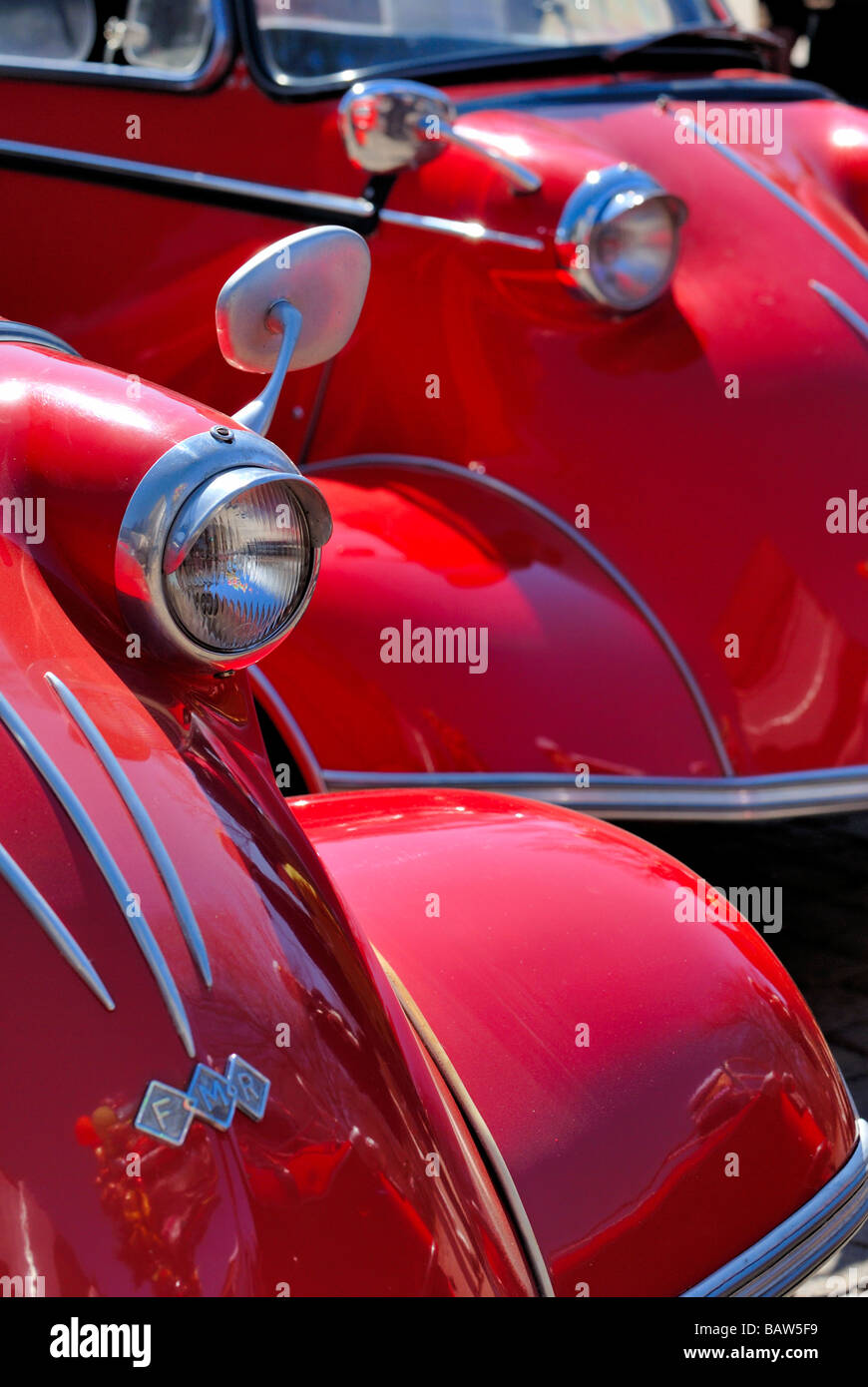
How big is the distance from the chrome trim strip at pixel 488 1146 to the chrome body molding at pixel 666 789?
118 cm

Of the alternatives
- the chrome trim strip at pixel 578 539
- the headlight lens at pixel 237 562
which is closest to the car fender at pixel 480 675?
the chrome trim strip at pixel 578 539

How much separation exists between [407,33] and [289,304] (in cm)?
224

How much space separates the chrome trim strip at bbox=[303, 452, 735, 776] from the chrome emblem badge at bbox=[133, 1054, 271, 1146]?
179 cm

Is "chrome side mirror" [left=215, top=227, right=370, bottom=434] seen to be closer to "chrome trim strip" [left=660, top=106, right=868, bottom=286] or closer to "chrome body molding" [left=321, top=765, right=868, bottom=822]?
"chrome body molding" [left=321, top=765, right=868, bottom=822]

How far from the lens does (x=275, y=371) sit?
155cm

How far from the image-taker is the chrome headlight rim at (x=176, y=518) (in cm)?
129

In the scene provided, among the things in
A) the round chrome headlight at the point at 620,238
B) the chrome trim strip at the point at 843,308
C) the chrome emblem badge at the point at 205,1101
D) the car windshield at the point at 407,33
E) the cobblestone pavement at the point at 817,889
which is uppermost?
the car windshield at the point at 407,33

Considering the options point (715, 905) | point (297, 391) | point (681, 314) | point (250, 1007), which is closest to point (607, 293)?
point (681, 314)

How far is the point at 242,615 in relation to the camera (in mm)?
1341

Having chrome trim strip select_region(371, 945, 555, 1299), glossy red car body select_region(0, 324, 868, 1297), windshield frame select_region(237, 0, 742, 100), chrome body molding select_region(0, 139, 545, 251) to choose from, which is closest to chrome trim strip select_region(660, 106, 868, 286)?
windshield frame select_region(237, 0, 742, 100)

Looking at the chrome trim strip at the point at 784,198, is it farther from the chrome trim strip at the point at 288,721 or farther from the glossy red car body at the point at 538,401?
the chrome trim strip at the point at 288,721

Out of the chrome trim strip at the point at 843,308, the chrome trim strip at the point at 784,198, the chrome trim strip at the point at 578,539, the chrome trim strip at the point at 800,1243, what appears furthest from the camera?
the chrome trim strip at the point at 784,198

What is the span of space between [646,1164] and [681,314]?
2.01m

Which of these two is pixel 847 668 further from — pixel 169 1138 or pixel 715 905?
pixel 169 1138
